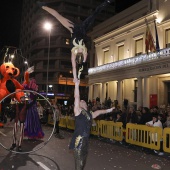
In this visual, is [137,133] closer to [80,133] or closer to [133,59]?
[80,133]

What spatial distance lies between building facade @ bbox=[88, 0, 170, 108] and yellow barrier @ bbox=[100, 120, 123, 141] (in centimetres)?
1025

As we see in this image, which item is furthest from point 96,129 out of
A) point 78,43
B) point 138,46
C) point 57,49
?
point 57,49

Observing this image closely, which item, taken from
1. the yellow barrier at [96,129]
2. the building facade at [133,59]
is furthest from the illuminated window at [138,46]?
the yellow barrier at [96,129]

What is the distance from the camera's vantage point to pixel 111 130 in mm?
13195

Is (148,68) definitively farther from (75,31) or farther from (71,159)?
(75,31)

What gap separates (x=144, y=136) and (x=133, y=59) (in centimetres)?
1563

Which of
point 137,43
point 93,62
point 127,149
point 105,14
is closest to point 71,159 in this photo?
point 127,149

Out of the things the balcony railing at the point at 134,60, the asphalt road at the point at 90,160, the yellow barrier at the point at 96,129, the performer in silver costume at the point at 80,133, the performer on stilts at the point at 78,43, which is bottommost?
the asphalt road at the point at 90,160

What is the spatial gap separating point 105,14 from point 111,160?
61784 millimetres

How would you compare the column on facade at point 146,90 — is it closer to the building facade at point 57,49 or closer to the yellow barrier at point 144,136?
the yellow barrier at point 144,136

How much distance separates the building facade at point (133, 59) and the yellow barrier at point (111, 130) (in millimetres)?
10247

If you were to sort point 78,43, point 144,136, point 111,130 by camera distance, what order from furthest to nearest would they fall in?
point 111,130 < point 144,136 < point 78,43

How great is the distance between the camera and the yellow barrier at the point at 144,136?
404 inches

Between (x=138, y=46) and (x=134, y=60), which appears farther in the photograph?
(x=138, y=46)
